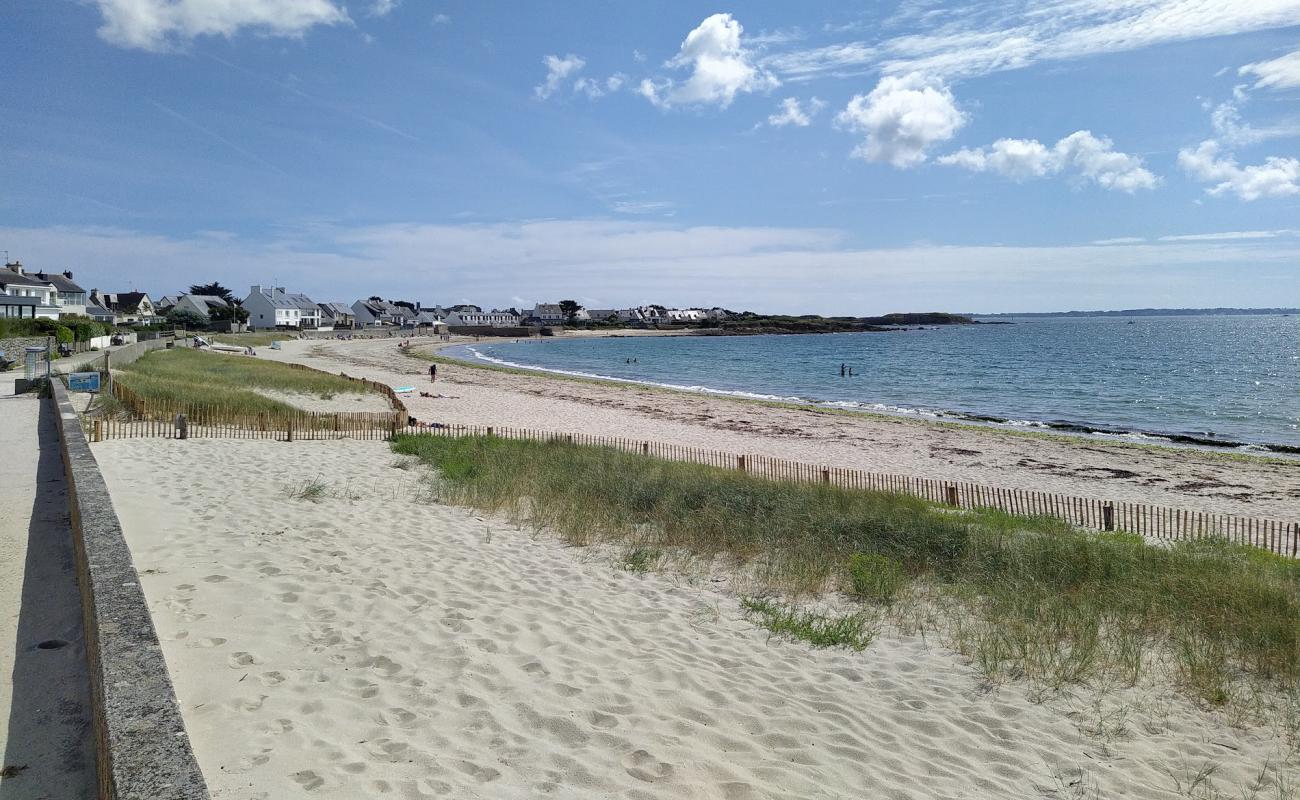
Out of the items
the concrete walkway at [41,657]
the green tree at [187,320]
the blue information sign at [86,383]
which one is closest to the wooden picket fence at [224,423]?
the blue information sign at [86,383]

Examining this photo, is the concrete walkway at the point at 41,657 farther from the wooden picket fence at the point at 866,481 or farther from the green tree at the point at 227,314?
the green tree at the point at 227,314

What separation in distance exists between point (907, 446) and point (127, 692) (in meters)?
26.0

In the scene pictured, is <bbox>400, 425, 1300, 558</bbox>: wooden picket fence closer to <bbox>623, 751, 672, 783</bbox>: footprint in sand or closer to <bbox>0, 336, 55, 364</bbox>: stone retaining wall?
<bbox>623, 751, 672, 783</bbox>: footprint in sand

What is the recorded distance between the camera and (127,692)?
4.29 meters

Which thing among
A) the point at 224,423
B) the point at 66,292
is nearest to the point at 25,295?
the point at 66,292

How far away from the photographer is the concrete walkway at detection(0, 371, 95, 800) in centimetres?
424

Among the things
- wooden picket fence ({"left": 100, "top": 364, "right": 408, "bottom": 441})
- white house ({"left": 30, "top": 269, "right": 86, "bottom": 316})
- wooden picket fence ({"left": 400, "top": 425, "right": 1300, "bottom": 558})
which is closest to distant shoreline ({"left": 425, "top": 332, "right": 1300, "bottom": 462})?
wooden picket fence ({"left": 400, "top": 425, "right": 1300, "bottom": 558})

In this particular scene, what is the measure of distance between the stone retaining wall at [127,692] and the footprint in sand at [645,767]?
7.27 feet

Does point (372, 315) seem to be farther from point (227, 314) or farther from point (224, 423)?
point (224, 423)

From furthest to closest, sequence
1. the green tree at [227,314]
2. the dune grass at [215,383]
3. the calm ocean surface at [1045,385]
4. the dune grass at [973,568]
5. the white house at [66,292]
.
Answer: the green tree at [227,314]
the white house at [66,292]
the calm ocean surface at [1045,385]
the dune grass at [215,383]
the dune grass at [973,568]

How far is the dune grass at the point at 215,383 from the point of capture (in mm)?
22438

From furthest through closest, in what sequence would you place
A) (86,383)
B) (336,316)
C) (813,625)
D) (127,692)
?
(336,316)
(86,383)
(813,625)
(127,692)

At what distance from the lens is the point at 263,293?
123250 mm

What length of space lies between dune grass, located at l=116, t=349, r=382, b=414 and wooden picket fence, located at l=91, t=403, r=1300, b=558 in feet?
4.38
